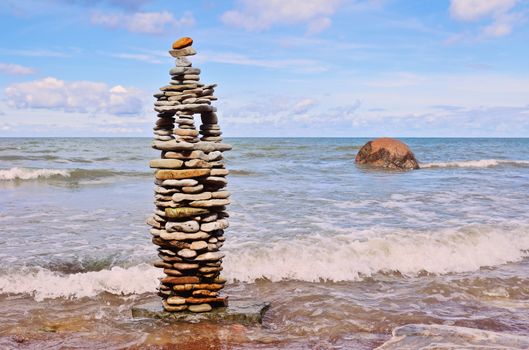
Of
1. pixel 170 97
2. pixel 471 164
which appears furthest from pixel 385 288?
pixel 471 164

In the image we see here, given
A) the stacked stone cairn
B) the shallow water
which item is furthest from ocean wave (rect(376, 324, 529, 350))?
the stacked stone cairn

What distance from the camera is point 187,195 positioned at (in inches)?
297

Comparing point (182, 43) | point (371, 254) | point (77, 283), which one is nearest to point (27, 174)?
point (77, 283)

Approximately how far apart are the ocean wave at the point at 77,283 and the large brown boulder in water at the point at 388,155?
25408mm

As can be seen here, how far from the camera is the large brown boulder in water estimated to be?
111 feet

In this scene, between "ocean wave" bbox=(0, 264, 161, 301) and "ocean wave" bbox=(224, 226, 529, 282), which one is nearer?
"ocean wave" bbox=(0, 264, 161, 301)

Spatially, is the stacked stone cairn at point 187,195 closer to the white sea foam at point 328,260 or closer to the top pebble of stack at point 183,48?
the top pebble of stack at point 183,48

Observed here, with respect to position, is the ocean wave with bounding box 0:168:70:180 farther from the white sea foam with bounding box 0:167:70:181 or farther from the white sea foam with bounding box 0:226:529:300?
the white sea foam with bounding box 0:226:529:300

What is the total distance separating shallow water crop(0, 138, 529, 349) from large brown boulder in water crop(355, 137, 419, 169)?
1233 centimetres

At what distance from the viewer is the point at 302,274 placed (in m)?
10.9

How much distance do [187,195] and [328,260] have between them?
5021mm

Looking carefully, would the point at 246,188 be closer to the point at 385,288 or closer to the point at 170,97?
the point at 385,288

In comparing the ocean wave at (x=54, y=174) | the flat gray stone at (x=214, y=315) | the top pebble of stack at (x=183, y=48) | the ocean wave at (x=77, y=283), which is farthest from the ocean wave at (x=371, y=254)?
the ocean wave at (x=54, y=174)

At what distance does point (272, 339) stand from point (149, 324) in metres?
1.78
